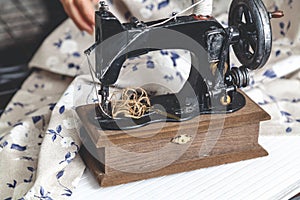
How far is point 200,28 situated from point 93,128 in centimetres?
22

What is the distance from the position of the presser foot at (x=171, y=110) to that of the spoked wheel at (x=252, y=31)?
0.23ft

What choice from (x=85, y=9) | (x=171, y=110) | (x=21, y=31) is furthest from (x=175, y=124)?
(x=21, y=31)

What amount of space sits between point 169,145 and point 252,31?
21 cm

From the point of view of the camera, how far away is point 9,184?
3.26 feet

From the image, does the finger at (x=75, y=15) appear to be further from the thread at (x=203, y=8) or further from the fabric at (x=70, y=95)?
the thread at (x=203, y=8)

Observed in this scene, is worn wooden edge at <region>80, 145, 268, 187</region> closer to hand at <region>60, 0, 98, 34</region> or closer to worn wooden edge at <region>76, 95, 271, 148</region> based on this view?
worn wooden edge at <region>76, 95, 271, 148</region>

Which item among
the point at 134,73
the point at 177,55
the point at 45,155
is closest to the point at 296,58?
the point at 177,55

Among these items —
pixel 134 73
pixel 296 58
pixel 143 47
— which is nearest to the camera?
pixel 143 47

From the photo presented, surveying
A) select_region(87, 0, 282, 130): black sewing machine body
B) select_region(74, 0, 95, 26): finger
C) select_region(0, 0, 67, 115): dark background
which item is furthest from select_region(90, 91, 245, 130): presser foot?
select_region(0, 0, 67, 115): dark background

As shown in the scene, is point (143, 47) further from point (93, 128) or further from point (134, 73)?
point (134, 73)

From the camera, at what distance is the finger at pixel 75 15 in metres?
1.22

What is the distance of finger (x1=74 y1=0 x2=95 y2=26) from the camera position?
121cm

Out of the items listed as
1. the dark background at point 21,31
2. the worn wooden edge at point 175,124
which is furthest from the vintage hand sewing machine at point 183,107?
the dark background at point 21,31

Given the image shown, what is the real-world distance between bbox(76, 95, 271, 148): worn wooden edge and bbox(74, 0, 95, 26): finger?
0.27 metres
